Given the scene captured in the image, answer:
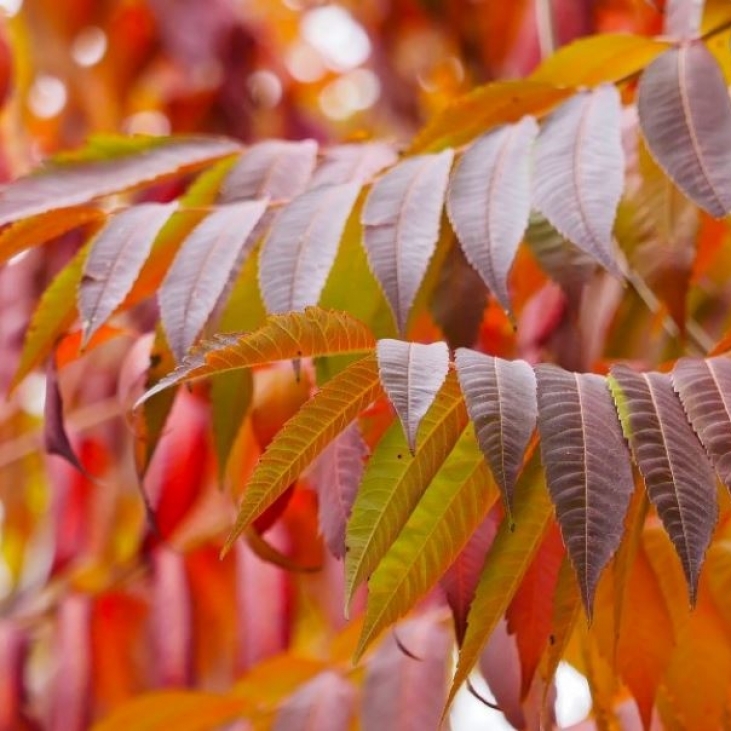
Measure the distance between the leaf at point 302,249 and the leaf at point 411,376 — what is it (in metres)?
0.17

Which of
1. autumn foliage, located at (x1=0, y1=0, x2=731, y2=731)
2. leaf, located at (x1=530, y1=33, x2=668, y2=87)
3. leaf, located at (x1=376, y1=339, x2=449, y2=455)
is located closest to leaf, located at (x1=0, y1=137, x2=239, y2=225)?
autumn foliage, located at (x1=0, y1=0, x2=731, y2=731)

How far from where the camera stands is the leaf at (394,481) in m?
0.66

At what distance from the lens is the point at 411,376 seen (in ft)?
2.05

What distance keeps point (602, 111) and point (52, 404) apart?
16.0 inches

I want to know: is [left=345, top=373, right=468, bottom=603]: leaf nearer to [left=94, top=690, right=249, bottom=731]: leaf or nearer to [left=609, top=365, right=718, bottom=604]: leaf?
[left=609, top=365, right=718, bottom=604]: leaf

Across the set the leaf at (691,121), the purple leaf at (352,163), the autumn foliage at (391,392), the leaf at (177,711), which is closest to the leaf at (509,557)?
the autumn foliage at (391,392)

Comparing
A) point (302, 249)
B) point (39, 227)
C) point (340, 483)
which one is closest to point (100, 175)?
point (39, 227)

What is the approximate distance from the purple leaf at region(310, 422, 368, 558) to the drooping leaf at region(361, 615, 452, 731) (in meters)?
0.20

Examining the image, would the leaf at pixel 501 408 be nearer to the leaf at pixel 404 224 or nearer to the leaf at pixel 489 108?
the leaf at pixel 404 224

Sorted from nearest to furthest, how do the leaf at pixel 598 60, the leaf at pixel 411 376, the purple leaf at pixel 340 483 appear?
the leaf at pixel 411 376
the purple leaf at pixel 340 483
the leaf at pixel 598 60

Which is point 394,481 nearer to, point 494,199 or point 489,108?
point 494,199

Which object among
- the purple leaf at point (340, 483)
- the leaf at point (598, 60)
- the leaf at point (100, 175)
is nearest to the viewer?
the purple leaf at point (340, 483)

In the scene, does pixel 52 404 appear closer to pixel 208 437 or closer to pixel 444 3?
pixel 208 437

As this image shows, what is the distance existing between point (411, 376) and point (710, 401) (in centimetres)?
16
